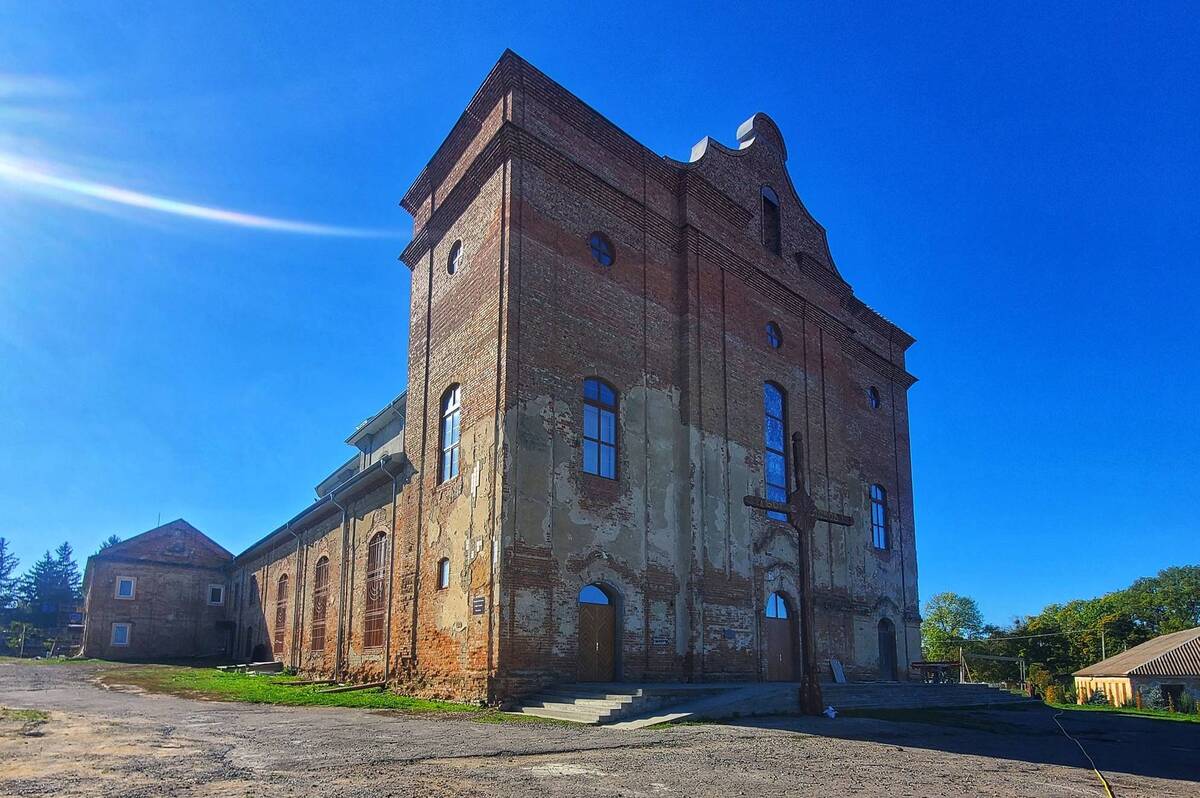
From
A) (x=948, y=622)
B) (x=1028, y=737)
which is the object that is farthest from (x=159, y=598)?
(x=948, y=622)

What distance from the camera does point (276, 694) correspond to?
1698 cm

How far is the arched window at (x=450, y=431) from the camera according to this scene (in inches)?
681

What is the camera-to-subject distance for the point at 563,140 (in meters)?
17.7

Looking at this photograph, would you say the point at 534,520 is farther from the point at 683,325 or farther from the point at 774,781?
the point at 774,781

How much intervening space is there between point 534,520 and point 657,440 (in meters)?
3.84

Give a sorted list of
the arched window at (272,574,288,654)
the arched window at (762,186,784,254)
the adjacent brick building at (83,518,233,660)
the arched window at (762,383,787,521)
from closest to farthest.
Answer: the arched window at (762,383,787,521)
the arched window at (762,186,784,254)
the arched window at (272,574,288,654)
the adjacent brick building at (83,518,233,660)

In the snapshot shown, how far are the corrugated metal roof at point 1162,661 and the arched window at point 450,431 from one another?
32.6 metres

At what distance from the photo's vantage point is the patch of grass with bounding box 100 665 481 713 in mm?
14500

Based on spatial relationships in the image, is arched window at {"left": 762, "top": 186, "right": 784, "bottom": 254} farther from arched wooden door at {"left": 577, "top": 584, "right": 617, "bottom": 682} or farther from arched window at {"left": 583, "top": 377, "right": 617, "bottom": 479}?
arched wooden door at {"left": 577, "top": 584, "right": 617, "bottom": 682}

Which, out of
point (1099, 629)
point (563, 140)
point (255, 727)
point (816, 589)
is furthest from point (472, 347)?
point (1099, 629)

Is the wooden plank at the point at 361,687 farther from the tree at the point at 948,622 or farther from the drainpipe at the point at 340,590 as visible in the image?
the tree at the point at 948,622

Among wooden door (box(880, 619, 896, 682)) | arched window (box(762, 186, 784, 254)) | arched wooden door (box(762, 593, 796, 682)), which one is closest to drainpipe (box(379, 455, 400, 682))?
arched wooden door (box(762, 593, 796, 682))

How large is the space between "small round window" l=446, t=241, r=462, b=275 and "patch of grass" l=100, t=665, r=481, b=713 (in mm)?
8940

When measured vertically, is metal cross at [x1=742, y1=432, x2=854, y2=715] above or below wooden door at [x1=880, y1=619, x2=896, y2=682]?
above
